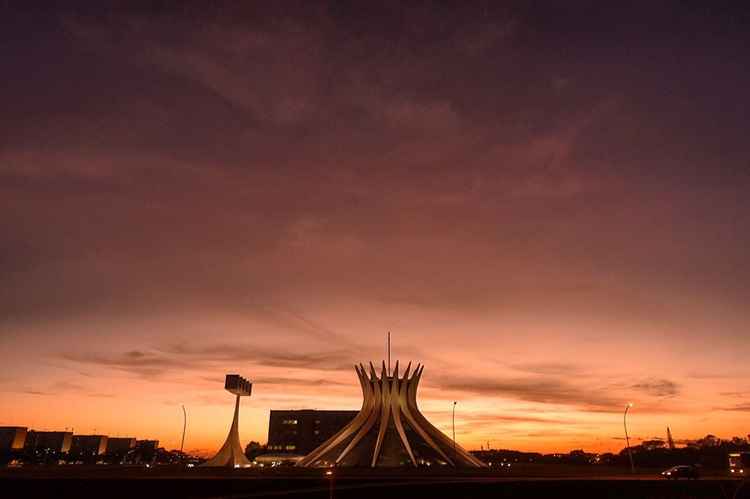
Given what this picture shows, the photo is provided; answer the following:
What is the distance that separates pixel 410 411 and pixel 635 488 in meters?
35.1

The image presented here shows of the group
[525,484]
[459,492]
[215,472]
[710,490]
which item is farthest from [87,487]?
[710,490]

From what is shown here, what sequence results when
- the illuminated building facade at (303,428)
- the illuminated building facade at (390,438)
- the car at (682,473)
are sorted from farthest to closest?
the illuminated building facade at (303,428)
the illuminated building facade at (390,438)
the car at (682,473)

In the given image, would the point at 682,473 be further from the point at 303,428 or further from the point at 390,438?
→ the point at 303,428

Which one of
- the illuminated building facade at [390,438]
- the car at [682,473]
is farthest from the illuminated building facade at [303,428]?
the car at [682,473]

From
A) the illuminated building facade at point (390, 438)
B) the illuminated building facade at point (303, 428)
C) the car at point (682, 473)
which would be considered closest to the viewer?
the car at point (682, 473)

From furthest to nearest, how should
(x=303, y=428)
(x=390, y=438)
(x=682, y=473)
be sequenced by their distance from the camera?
(x=303, y=428) → (x=390, y=438) → (x=682, y=473)

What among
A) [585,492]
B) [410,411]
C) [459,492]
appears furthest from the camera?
[410,411]

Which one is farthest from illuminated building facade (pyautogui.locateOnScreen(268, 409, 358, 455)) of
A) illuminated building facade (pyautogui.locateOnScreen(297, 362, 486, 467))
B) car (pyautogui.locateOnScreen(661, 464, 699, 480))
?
car (pyautogui.locateOnScreen(661, 464, 699, 480))

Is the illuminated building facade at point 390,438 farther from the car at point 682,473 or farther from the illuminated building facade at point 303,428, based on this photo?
the illuminated building facade at point 303,428

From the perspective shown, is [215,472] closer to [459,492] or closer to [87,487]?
[87,487]

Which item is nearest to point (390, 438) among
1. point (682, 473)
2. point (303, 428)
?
point (682, 473)

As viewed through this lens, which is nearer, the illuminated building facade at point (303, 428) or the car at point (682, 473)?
the car at point (682, 473)

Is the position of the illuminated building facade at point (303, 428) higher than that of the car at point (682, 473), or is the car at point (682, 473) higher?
the illuminated building facade at point (303, 428)

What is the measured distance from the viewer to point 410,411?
2370 inches
